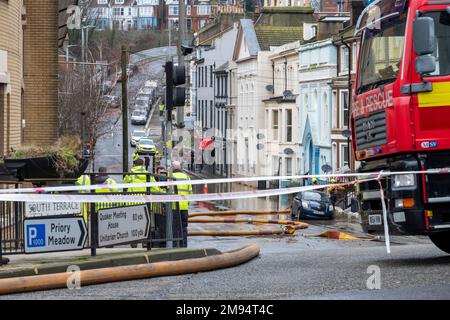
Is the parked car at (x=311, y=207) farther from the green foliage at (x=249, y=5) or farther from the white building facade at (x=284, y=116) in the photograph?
the green foliage at (x=249, y=5)

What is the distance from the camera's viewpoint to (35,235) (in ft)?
43.7

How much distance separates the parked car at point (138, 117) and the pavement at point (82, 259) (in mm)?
83722

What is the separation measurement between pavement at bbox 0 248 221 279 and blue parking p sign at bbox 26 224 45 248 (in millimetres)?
240

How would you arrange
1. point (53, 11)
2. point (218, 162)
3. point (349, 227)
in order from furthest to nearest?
point (218, 162) → point (349, 227) → point (53, 11)

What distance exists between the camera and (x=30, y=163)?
16.9 metres

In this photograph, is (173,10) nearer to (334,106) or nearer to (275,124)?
(275,124)

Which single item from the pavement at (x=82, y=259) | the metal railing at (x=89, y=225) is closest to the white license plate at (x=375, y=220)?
the pavement at (x=82, y=259)

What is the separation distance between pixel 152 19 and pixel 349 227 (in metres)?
122

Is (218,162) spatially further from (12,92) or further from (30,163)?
(30,163)

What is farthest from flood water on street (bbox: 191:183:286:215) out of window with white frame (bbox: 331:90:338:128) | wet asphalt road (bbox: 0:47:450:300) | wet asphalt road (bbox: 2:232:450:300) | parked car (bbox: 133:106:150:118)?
parked car (bbox: 133:106:150:118)

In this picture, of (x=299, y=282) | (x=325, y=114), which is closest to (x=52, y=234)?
(x=299, y=282)

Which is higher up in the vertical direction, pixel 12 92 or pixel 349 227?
pixel 12 92
